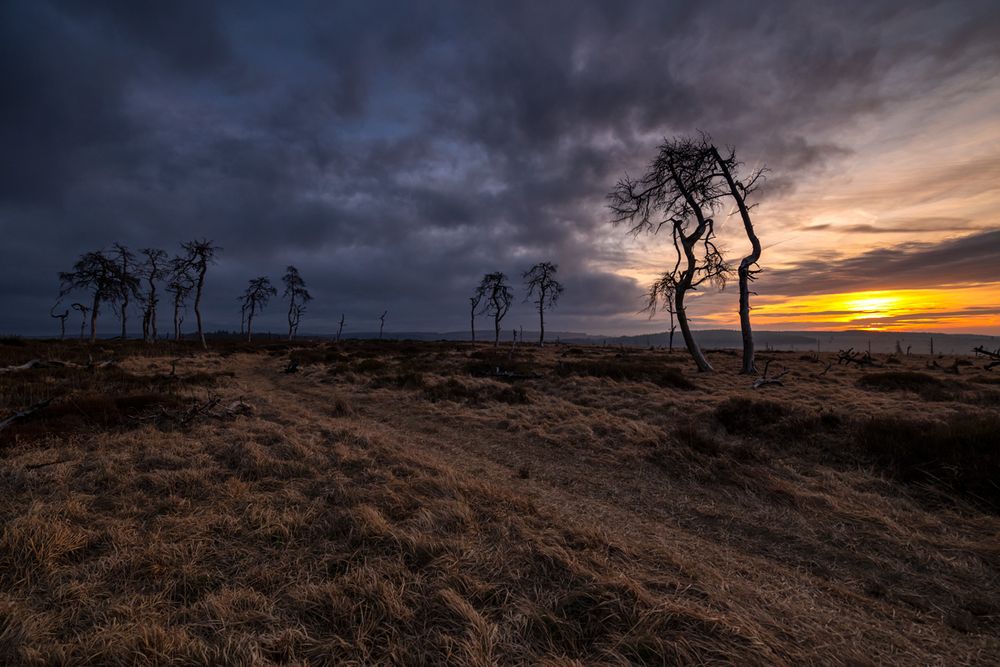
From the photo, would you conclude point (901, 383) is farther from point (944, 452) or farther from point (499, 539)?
point (499, 539)

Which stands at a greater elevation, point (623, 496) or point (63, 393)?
point (63, 393)

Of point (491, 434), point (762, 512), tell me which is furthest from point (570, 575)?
point (491, 434)

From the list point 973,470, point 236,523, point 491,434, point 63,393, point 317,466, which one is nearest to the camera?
point 236,523

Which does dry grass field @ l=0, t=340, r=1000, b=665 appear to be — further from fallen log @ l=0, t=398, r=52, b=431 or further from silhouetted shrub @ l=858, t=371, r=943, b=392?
silhouetted shrub @ l=858, t=371, r=943, b=392

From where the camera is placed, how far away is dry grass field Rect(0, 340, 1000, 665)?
290cm

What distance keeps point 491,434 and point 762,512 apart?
229 inches

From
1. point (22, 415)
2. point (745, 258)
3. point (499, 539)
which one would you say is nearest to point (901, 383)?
point (745, 258)

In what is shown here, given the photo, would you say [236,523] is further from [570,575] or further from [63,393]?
[63,393]

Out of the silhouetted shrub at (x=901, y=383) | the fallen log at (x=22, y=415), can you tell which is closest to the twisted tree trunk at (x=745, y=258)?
the silhouetted shrub at (x=901, y=383)

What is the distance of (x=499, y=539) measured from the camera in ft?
14.2

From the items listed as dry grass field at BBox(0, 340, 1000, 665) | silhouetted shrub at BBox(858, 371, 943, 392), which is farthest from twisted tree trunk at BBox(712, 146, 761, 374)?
dry grass field at BBox(0, 340, 1000, 665)

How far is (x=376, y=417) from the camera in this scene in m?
11.6

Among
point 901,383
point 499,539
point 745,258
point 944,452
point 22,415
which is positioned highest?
point 745,258

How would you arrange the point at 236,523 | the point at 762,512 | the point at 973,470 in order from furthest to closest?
the point at 973,470 → the point at 762,512 → the point at 236,523
